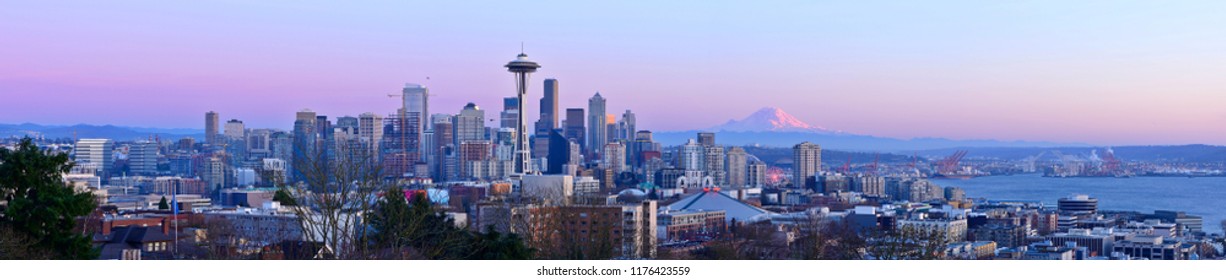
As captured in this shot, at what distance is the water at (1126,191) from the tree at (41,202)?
21.2ft

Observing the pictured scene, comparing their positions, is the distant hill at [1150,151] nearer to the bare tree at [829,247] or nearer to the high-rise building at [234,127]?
the bare tree at [829,247]

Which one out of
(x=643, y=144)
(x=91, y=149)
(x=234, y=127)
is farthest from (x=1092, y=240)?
(x=91, y=149)

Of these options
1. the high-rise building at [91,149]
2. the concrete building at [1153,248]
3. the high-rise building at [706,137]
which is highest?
the high-rise building at [706,137]

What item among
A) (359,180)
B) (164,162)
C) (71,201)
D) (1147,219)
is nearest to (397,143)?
(164,162)

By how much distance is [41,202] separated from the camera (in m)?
1.63

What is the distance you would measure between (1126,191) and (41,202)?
50.6 feet

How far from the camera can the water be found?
33.4ft

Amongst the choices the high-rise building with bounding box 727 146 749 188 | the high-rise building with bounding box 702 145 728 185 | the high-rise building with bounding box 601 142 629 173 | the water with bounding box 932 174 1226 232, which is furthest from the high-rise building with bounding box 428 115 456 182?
the water with bounding box 932 174 1226 232

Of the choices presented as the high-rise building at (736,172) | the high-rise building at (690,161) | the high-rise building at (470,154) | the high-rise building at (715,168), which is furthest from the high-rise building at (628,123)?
the high-rise building at (715,168)

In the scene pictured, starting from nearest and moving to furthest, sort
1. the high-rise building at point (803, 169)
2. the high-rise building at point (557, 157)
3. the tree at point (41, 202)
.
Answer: the tree at point (41, 202), the high-rise building at point (557, 157), the high-rise building at point (803, 169)

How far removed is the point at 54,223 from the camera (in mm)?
1662

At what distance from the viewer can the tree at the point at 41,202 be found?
1613mm
